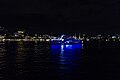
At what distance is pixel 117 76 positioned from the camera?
1088 inches

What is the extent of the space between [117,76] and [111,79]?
6.02 ft

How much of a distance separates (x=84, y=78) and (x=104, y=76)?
8.40 feet

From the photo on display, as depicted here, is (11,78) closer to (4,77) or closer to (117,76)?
(4,77)

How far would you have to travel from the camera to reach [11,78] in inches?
1022

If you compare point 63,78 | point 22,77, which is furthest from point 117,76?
point 22,77

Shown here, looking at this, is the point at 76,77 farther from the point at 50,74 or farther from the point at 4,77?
the point at 4,77

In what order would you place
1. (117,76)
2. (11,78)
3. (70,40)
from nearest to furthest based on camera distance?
(11,78) → (117,76) → (70,40)

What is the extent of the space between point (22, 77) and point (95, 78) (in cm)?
714

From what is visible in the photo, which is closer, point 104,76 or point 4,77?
point 4,77

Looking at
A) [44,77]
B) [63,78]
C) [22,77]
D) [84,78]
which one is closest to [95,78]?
[84,78]

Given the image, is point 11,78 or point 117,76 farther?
point 117,76

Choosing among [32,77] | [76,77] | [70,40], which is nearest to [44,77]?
[32,77]

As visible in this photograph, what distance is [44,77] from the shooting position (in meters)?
27.2

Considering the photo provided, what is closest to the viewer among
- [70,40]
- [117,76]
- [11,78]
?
[11,78]
